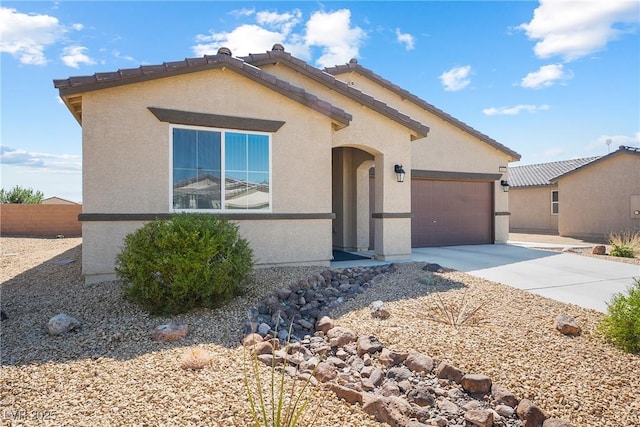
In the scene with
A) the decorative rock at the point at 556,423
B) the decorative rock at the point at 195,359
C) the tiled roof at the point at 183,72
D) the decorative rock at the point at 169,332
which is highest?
the tiled roof at the point at 183,72

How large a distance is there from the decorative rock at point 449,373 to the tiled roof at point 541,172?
2390 cm

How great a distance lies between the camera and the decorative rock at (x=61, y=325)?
17.7 feet

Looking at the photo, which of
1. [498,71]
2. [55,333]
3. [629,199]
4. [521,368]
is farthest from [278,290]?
[629,199]

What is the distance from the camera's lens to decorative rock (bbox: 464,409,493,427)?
12.3 feet

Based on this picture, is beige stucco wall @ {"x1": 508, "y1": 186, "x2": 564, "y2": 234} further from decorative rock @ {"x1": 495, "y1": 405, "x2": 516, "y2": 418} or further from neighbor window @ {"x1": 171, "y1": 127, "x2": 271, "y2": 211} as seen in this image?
decorative rock @ {"x1": 495, "y1": 405, "x2": 516, "y2": 418}

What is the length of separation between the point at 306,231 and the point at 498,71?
40.8 ft

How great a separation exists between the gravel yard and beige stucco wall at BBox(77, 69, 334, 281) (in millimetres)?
1373

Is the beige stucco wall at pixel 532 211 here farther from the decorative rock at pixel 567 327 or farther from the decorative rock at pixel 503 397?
the decorative rock at pixel 503 397

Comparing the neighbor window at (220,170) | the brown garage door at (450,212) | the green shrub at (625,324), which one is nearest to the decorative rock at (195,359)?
the neighbor window at (220,170)

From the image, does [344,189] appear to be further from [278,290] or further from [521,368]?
[521,368]

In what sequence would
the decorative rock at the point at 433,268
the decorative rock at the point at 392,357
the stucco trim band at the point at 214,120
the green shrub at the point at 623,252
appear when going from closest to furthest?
1. the decorative rock at the point at 392,357
2. the stucco trim band at the point at 214,120
3. the decorative rock at the point at 433,268
4. the green shrub at the point at 623,252

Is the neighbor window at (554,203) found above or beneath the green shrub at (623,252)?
above

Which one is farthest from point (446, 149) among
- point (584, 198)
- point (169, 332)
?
point (169, 332)

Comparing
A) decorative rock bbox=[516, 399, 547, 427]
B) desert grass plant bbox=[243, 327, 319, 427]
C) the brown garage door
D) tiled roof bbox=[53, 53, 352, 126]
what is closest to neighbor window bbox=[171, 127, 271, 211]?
tiled roof bbox=[53, 53, 352, 126]
